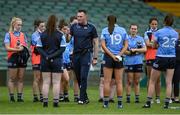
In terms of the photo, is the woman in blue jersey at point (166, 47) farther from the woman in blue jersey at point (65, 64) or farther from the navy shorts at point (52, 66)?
the woman in blue jersey at point (65, 64)

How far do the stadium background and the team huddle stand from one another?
1090cm

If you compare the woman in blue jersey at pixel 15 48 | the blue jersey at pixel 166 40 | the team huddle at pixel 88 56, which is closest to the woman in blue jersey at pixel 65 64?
the team huddle at pixel 88 56

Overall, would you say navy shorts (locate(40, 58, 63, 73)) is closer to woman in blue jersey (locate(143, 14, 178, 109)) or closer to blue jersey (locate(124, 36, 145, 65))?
woman in blue jersey (locate(143, 14, 178, 109))

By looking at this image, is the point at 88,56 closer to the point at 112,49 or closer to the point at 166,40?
the point at 112,49

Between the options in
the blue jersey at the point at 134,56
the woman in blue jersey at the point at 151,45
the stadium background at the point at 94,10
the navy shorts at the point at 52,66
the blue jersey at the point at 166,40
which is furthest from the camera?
the stadium background at the point at 94,10

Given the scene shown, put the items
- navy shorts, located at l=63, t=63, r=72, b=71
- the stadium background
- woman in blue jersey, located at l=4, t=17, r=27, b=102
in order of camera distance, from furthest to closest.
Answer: the stadium background < navy shorts, located at l=63, t=63, r=72, b=71 < woman in blue jersey, located at l=4, t=17, r=27, b=102

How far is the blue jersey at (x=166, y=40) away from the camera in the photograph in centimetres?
1544

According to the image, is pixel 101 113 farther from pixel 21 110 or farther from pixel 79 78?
pixel 79 78

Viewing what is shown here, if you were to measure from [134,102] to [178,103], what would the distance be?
3.73 ft

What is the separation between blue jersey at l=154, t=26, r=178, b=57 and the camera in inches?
608

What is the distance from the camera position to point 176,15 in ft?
106

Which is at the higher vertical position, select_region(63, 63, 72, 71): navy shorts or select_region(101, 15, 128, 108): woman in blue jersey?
select_region(101, 15, 128, 108): woman in blue jersey

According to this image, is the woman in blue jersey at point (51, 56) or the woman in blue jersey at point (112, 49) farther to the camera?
the woman in blue jersey at point (51, 56)

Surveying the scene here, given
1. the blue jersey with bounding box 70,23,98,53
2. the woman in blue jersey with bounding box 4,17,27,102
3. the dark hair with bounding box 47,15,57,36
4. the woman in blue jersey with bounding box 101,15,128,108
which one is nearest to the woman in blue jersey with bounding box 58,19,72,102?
the blue jersey with bounding box 70,23,98,53
